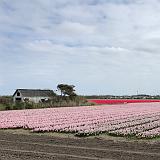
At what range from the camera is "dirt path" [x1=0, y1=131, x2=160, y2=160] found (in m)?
12.9

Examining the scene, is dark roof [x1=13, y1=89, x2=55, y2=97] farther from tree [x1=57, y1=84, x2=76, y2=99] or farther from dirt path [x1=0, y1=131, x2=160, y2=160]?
dirt path [x1=0, y1=131, x2=160, y2=160]

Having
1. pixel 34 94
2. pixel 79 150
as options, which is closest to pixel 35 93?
pixel 34 94

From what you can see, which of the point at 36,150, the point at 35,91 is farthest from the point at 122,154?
the point at 35,91

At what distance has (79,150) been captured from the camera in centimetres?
1449

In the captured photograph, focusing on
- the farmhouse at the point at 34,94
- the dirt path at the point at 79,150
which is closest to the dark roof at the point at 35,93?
the farmhouse at the point at 34,94

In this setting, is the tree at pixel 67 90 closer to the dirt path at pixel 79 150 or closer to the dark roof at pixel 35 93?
the dark roof at pixel 35 93

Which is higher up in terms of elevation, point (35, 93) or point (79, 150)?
point (35, 93)

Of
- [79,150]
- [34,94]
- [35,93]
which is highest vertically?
[35,93]

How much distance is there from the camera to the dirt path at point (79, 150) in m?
12.9

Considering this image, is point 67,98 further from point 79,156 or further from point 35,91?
point 79,156

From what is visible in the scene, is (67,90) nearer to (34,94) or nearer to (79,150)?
(34,94)

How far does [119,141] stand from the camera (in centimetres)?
1781

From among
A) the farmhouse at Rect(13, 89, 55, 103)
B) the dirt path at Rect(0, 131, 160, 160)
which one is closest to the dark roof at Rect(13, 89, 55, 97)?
the farmhouse at Rect(13, 89, 55, 103)

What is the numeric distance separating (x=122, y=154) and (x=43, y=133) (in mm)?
9052
